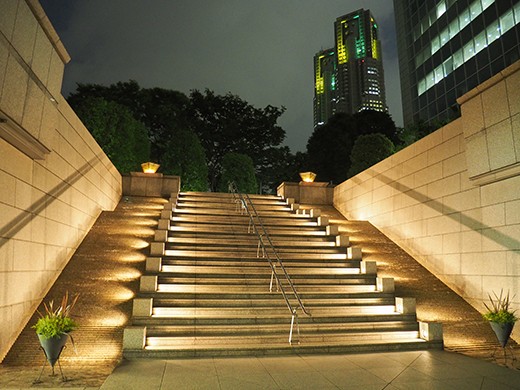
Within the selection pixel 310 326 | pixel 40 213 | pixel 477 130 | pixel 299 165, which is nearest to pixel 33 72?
pixel 40 213

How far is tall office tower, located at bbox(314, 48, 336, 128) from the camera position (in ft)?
454

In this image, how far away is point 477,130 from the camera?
27.0 ft

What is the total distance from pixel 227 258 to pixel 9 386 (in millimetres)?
5286

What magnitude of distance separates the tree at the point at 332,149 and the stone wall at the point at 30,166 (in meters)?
25.7

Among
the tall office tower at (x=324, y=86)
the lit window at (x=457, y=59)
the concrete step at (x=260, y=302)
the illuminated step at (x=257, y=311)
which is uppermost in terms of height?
the tall office tower at (x=324, y=86)

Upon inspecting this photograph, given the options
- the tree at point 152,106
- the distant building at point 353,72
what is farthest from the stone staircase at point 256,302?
the distant building at point 353,72

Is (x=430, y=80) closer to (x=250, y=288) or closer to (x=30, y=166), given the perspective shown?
(x=250, y=288)

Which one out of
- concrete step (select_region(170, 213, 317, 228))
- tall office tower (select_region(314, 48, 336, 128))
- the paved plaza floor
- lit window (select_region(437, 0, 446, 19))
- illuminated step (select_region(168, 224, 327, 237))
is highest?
tall office tower (select_region(314, 48, 336, 128))

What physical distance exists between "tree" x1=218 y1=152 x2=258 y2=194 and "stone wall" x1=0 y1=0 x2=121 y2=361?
48.3ft

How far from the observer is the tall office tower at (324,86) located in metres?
138

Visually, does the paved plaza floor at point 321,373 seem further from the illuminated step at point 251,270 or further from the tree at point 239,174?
the tree at point 239,174

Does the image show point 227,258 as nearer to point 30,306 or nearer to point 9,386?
point 30,306

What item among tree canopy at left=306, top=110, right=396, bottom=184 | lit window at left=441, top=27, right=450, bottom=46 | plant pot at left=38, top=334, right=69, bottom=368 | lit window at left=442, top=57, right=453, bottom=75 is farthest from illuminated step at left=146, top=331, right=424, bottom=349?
lit window at left=441, top=27, right=450, bottom=46

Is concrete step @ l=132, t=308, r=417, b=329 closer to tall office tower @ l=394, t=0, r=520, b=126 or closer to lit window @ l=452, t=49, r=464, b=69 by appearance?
tall office tower @ l=394, t=0, r=520, b=126
